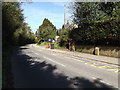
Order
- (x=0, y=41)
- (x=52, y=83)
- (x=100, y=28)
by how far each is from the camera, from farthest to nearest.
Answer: (x=100, y=28) < (x=0, y=41) < (x=52, y=83)

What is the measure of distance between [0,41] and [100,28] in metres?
11.9

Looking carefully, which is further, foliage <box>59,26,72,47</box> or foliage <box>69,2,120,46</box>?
foliage <box>59,26,72,47</box>

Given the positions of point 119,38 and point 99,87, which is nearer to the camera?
point 99,87

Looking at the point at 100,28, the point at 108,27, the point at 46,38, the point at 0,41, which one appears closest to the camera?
the point at 0,41

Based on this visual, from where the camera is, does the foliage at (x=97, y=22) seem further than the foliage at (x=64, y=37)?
No

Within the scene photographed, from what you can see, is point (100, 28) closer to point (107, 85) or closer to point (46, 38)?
point (107, 85)

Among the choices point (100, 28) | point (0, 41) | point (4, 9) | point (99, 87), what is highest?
point (4, 9)

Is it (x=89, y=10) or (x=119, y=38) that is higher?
(x=89, y=10)

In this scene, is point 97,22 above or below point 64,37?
above

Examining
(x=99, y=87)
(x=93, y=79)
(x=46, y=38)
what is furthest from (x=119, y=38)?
(x=46, y=38)

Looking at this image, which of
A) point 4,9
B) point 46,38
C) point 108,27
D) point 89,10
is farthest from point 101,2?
point 46,38

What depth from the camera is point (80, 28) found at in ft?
77.3

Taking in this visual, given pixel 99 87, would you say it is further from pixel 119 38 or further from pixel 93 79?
pixel 119 38

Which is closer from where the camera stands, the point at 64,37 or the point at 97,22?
the point at 97,22
